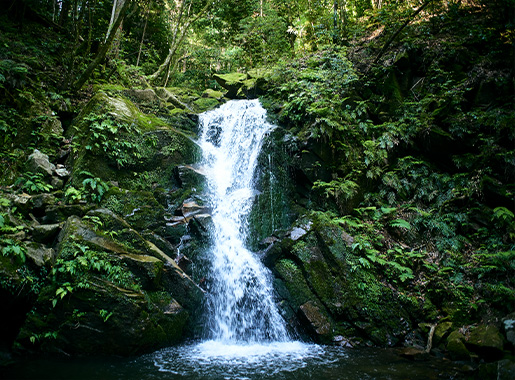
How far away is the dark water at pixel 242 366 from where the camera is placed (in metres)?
4.07

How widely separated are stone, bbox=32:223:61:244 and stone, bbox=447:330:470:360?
836 cm

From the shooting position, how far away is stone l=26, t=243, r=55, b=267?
474 cm

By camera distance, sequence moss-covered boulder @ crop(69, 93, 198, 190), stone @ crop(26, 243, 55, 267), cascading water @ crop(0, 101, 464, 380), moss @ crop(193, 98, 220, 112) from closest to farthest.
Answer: cascading water @ crop(0, 101, 464, 380), stone @ crop(26, 243, 55, 267), moss-covered boulder @ crop(69, 93, 198, 190), moss @ crop(193, 98, 220, 112)

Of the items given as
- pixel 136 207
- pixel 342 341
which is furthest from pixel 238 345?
pixel 136 207

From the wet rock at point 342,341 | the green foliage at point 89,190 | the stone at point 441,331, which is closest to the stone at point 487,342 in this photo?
the stone at point 441,331

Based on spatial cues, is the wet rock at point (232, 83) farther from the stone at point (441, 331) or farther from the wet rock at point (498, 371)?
the wet rock at point (498, 371)

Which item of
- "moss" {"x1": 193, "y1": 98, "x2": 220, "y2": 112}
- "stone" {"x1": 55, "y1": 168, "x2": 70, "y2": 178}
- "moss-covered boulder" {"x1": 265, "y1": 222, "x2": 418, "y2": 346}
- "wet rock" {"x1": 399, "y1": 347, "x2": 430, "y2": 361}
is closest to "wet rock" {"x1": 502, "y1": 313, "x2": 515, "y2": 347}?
"wet rock" {"x1": 399, "y1": 347, "x2": 430, "y2": 361}

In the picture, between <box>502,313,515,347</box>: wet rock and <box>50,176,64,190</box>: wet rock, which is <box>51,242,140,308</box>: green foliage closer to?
<box>50,176,64,190</box>: wet rock

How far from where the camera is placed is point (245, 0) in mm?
19172

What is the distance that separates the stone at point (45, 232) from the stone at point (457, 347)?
8359 millimetres

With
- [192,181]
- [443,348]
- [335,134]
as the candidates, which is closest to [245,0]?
[335,134]

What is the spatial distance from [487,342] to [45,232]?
884 cm

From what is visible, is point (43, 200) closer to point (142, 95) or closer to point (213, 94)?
point (142, 95)

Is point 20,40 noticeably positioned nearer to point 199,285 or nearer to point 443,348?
point 199,285
